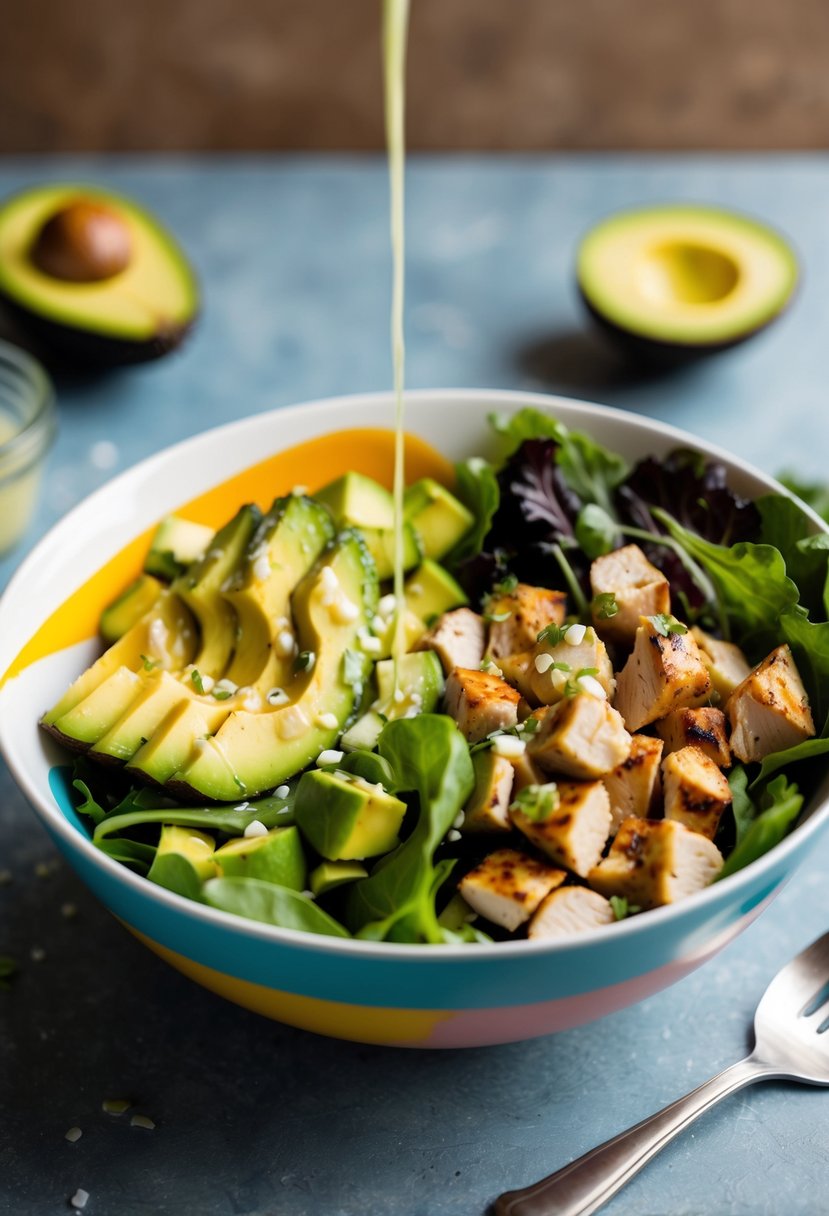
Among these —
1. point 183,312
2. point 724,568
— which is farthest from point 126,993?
point 183,312

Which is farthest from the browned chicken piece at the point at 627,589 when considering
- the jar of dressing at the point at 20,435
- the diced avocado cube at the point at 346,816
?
the jar of dressing at the point at 20,435

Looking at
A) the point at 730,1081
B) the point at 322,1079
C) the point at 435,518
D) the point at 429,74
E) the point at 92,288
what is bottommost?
the point at 322,1079

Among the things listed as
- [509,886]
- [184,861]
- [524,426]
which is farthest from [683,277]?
[184,861]

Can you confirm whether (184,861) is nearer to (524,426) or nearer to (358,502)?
(358,502)

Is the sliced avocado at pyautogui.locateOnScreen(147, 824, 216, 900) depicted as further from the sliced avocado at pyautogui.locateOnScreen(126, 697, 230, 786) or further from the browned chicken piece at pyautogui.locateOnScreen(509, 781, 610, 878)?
the browned chicken piece at pyautogui.locateOnScreen(509, 781, 610, 878)

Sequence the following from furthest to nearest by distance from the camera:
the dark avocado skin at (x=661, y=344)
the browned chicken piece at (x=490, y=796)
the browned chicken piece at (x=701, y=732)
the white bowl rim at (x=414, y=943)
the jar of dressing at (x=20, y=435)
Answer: the dark avocado skin at (x=661, y=344) → the jar of dressing at (x=20, y=435) → the browned chicken piece at (x=701, y=732) → the browned chicken piece at (x=490, y=796) → the white bowl rim at (x=414, y=943)

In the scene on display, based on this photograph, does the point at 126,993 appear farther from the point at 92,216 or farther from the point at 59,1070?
the point at 92,216

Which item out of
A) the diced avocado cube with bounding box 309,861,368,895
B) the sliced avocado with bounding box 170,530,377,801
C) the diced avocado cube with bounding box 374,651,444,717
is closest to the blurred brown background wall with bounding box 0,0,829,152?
the sliced avocado with bounding box 170,530,377,801

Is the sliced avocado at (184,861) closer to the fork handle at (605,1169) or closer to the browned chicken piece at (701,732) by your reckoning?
the fork handle at (605,1169)
